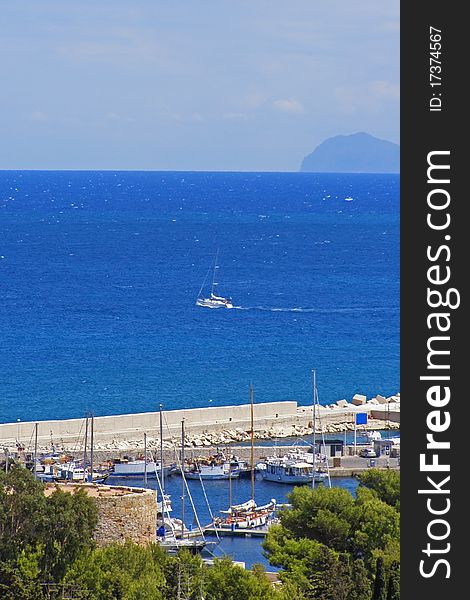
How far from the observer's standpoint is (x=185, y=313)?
3103 inches

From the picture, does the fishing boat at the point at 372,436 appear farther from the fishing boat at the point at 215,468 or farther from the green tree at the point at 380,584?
the green tree at the point at 380,584

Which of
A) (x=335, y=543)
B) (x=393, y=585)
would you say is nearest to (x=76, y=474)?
(x=335, y=543)

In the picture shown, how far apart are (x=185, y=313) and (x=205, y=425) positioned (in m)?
33.6

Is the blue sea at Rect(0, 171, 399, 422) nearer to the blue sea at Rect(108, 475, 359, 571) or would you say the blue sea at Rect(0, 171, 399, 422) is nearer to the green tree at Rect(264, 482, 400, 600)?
the blue sea at Rect(108, 475, 359, 571)

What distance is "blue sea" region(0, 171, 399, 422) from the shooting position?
5700 centimetres

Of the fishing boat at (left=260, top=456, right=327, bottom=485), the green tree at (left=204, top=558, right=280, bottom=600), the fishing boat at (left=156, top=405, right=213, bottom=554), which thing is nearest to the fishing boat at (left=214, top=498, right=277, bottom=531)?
the fishing boat at (left=156, top=405, right=213, bottom=554)

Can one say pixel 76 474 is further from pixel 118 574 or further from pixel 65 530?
pixel 118 574

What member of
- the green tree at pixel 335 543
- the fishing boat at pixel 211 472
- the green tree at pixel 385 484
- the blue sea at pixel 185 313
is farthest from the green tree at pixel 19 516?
the blue sea at pixel 185 313

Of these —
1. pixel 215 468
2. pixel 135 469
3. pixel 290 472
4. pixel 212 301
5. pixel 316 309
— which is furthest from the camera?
pixel 212 301

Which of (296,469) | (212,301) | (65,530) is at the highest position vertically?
(212,301)

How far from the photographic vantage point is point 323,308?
265ft

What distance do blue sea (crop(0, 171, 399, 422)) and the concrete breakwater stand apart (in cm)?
556

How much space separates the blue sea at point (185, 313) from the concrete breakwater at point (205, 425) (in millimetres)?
5562

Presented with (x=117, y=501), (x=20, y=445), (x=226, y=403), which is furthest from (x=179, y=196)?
(x=117, y=501)
